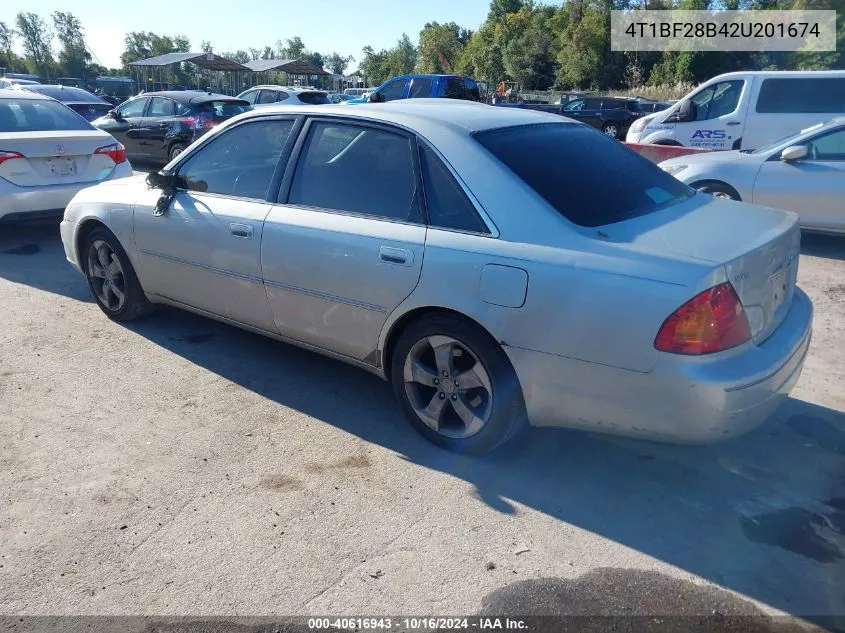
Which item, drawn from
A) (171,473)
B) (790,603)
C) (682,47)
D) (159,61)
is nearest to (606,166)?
(790,603)

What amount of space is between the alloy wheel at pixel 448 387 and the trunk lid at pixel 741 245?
0.91m

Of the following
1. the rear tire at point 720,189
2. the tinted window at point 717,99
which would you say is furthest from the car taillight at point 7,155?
the tinted window at point 717,99

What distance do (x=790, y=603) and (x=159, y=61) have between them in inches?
1280

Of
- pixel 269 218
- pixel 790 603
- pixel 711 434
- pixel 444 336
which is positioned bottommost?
pixel 790 603

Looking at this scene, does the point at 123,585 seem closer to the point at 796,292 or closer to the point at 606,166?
the point at 606,166

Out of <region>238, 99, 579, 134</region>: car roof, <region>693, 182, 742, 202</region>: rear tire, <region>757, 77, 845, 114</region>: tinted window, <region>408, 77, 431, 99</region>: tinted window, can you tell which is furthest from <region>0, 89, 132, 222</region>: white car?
<region>408, 77, 431, 99</region>: tinted window

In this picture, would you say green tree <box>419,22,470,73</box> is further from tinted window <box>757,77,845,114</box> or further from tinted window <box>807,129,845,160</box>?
tinted window <box>807,129,845,160</box>

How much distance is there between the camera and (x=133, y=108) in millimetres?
13922

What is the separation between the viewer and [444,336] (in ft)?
11.3

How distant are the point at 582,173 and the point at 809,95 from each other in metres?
8.96

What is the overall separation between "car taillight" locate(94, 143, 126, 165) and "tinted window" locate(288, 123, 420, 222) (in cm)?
457

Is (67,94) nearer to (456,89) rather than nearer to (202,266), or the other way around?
(456,89)

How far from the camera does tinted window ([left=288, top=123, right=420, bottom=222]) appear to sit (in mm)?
3691

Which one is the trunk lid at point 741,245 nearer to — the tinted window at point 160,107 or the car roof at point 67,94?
the tinted window at point 160,107
